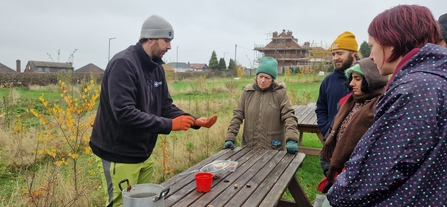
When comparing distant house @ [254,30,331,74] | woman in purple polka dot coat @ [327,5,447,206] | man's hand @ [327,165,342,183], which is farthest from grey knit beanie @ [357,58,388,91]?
distant house @ [254,30,331,74]

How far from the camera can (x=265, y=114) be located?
3365 millimetres

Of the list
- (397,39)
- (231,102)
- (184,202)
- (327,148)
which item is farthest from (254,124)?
(231,102)

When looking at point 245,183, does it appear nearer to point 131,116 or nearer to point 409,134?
point 131,116

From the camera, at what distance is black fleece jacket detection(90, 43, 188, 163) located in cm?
214

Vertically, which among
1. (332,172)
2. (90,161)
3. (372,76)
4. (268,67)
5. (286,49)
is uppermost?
(286,49)

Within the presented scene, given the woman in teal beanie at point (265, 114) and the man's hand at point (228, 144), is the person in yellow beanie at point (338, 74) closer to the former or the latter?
the woman in teal beanie at point (265, 114)

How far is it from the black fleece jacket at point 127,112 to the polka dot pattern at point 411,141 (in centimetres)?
149

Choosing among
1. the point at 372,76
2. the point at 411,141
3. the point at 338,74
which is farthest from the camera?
the point at 338,74

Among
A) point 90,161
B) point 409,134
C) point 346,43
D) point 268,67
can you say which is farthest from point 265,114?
point 409,134

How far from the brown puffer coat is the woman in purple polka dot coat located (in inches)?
84.2

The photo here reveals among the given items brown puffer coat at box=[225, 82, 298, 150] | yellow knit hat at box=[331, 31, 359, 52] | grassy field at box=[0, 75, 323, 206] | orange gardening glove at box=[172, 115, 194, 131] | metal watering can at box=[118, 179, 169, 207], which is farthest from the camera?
grassy field at box=[0, 75, 323, 206]

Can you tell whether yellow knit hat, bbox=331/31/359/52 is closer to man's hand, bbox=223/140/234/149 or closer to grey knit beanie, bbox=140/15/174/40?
man's hand, bbox=223/140/234/149

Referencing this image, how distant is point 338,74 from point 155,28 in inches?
73.7

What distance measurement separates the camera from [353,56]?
3.13 m
